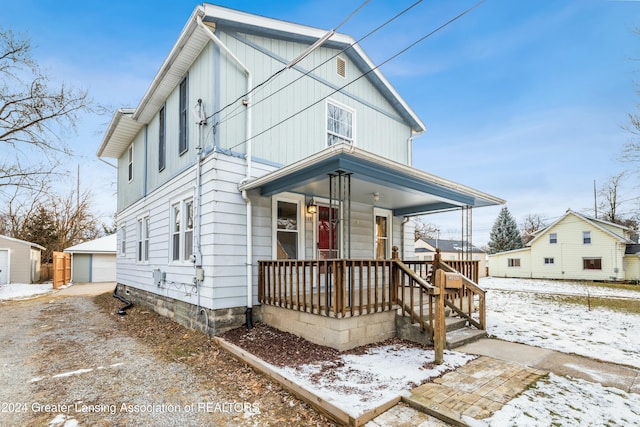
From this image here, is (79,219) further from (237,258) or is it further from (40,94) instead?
(237,258)

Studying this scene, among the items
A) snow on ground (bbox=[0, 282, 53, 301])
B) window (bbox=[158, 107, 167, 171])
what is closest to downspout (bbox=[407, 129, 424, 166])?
window (bbox=[158, 107, 167, 171])

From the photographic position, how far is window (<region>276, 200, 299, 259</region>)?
6.99 metres

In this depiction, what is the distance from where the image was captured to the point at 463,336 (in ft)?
17.5

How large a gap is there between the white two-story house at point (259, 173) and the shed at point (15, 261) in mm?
15920

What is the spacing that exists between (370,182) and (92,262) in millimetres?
22286

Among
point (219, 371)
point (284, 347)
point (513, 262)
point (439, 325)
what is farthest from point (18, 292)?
point (513, 262)

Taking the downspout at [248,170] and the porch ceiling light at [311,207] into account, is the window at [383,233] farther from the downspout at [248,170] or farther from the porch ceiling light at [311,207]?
the downspout at [248,170]

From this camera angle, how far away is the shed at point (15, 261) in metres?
19.2

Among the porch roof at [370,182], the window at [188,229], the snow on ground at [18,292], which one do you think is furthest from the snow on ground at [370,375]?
the snow on ground at [18,292]

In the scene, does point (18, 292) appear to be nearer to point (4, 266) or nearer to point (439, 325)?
point (4, 266)

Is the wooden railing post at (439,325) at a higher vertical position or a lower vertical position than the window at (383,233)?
lower

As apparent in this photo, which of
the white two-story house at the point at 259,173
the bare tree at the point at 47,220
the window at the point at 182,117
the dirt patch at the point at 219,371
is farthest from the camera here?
the bare tree at the point at 47,220

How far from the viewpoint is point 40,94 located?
13953 mm

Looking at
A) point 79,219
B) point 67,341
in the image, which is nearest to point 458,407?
point 67,341
